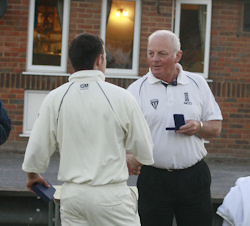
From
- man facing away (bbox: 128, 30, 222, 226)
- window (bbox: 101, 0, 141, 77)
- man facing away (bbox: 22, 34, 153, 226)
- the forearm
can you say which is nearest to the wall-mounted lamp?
window (bbox: 101, 0, 141, 77)

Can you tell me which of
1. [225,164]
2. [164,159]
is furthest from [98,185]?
[225,164]

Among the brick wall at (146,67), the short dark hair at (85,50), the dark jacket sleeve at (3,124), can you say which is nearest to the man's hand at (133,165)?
the short dark hair at (85,50)

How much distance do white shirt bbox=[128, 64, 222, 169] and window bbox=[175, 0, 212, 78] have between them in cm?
671

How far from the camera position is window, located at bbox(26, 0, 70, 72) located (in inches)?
435

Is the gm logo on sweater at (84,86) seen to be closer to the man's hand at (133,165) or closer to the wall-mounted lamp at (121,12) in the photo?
the man's hand at (133,165)

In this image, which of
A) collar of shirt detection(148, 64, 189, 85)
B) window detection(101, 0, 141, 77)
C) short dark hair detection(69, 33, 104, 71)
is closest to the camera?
short dark hair detection(69, 33, 104, 71)

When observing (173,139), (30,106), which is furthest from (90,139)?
(30,106)

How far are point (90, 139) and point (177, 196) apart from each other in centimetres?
118

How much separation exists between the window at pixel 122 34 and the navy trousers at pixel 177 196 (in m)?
6.77

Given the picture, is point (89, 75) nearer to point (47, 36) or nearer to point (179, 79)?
point (179, 79)

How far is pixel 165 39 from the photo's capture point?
4496 millimetres

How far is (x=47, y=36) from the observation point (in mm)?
11188

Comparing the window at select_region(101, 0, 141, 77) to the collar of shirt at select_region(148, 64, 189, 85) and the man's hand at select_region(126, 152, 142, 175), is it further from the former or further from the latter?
the man's hand at select_region(126, 152, 142, 175)

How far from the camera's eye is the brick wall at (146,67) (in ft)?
35.7
